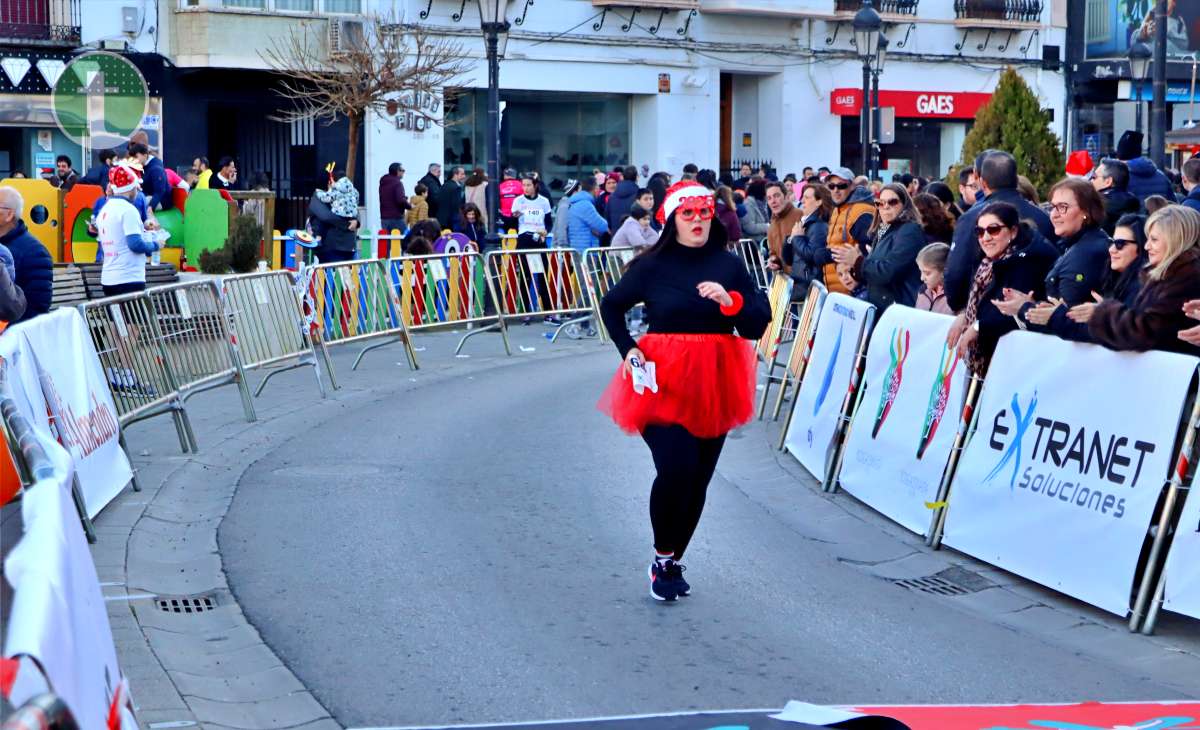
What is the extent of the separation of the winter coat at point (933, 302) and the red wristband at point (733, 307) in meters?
3.21

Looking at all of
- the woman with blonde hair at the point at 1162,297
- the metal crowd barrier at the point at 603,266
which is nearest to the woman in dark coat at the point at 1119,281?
the woman with blonde hair at the point at 1162,297

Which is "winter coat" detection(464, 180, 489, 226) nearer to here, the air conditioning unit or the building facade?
the building facade

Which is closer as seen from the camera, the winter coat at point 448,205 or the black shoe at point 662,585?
the black shoe at point 662,585

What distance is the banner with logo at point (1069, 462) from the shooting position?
7.27 meters

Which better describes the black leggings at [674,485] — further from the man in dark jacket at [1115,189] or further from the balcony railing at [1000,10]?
the balcony railing at [1000,10]

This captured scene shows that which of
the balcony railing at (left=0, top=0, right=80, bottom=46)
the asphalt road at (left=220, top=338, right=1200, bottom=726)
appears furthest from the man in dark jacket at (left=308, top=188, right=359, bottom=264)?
the balcony railing at (left=0, top=0, right=80, bottom=46)

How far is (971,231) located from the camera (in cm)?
940

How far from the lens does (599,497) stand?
10406 millimetres

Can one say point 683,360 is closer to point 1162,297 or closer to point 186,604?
point 1162,297

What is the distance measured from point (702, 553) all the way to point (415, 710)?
3.08m

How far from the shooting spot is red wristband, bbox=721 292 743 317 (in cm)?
768

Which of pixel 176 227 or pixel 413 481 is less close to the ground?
pixel 176 227

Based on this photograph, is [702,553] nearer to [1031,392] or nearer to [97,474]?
[1031,392]

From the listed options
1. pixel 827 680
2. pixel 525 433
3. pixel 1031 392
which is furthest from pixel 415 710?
pixel 525 433
